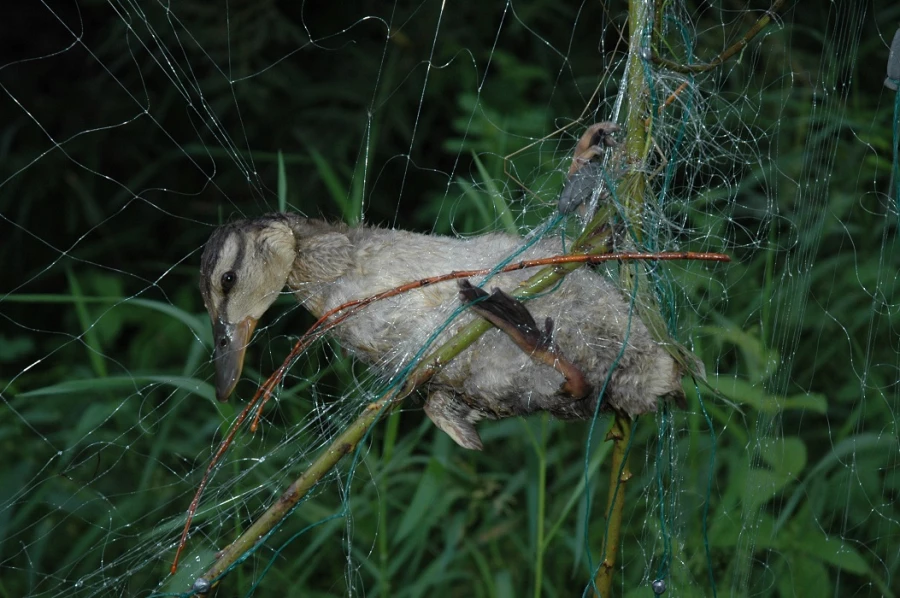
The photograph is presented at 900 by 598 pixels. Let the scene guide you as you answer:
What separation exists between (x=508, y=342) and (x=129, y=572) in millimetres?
548

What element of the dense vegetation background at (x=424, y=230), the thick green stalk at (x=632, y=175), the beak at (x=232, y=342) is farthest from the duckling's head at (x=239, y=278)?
the thick green stalk at (x=632, y=175)

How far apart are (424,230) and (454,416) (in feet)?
5.65

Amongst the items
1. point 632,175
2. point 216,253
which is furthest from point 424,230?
point 632,175

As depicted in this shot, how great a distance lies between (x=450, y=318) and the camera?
1.22 metres

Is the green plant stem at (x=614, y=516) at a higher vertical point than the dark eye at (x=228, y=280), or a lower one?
lower

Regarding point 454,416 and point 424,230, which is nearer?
point 454,416

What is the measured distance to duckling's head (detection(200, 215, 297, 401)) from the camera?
4.52 ft

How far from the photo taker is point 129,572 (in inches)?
48.3

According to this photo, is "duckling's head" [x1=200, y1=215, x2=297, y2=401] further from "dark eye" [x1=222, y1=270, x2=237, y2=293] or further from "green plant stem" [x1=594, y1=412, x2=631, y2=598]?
"green plant stem" [x1=594, y1=412, x2=631, y2=598]

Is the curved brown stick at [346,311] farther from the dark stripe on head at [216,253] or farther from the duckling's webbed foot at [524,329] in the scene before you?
the dark stripe on head at [216,253]

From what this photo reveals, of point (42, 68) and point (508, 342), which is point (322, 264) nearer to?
point (508, 342)

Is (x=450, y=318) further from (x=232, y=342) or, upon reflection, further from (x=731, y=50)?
(x=731, y=50)

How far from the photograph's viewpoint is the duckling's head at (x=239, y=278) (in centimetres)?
138

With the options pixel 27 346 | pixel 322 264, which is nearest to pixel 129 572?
pixel 322 264
